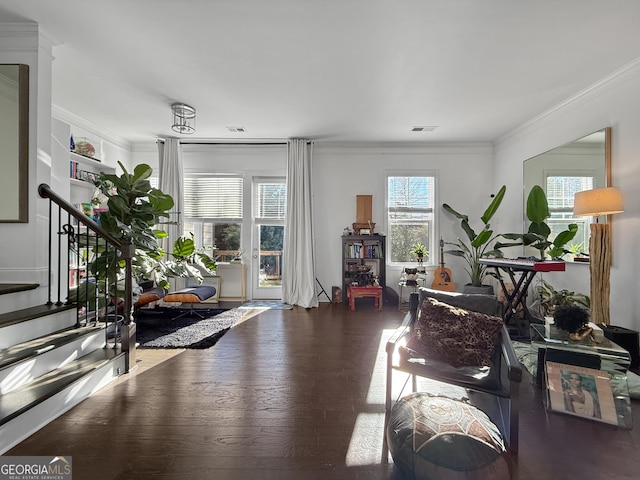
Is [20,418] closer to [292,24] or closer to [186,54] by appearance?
[186,54]

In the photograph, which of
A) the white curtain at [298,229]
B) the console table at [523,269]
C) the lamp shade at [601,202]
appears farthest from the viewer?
the white curtain at [298,229]

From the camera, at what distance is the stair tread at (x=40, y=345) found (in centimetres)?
202

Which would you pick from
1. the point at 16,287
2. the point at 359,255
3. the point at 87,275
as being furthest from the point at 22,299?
the point at 359,255

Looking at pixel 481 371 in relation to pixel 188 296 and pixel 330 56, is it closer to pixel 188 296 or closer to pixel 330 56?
pixel 330 56

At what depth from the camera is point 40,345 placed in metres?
2.25

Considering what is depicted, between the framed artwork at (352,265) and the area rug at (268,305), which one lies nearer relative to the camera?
the area rug at (268,305)

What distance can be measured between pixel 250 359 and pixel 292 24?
3.13m

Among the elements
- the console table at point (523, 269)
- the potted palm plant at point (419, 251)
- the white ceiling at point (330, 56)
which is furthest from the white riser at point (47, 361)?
the potted palm plant at point (419, 251)

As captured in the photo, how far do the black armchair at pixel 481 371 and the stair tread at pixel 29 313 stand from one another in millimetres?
2693

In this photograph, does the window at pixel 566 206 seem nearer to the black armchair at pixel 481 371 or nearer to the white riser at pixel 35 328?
the black armchair at pixel 481 371

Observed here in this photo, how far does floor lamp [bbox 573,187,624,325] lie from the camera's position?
3.04 metres

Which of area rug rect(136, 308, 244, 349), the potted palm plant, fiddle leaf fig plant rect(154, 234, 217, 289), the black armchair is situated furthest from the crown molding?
area rug rect(136, 308, 244, 349)

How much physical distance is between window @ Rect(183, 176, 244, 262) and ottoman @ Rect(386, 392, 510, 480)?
4.78m

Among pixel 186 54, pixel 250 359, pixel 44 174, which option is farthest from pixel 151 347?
pixel 186 54
